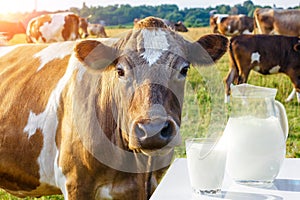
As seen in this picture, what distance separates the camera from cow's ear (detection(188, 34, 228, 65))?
9.09 ft

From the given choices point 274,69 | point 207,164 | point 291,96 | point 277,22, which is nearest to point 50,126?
point 207,164

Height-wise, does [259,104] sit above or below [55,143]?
above

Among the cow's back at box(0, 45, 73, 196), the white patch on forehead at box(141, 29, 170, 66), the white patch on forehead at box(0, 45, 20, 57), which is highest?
the white patch on forehead at box(141, 29, 170, 66)

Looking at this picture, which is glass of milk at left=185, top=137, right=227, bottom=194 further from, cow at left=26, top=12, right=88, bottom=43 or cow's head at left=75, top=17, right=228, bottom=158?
cow at left=26, top=12, right=88, bottom=43

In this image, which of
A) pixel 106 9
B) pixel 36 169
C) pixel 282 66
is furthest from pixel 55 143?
pixel 106 9

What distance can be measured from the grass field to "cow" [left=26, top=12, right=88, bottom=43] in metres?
4.51

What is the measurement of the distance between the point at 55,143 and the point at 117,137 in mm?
436

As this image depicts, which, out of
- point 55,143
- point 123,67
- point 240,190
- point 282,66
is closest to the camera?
point 240,190

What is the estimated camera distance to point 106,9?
28.2 metres

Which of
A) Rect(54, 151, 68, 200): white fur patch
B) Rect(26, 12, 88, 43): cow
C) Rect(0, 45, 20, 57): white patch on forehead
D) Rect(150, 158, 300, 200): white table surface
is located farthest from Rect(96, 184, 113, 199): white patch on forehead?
Rect(26, 12, 88, 43): cow

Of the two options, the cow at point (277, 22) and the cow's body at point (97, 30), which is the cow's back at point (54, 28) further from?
the cow's body at point (97, 30)

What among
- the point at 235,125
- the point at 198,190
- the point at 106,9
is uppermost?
the point at 235,125

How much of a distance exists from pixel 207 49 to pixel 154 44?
1.28ft

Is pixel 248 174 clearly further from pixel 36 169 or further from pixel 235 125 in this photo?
pixel 36 169
